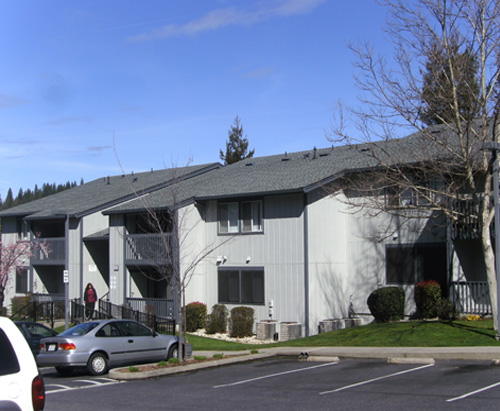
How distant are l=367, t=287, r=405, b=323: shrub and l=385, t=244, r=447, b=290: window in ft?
3.18

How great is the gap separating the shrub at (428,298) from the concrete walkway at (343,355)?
568 centimetres

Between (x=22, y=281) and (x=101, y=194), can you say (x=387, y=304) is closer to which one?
(x=101, y=194)

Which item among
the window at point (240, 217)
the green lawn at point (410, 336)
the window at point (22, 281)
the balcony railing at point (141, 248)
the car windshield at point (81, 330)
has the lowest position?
the green lawn at point (410, 336)

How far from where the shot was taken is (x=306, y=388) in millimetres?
13648

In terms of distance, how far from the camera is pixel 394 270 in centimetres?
2648

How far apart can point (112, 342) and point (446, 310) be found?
11908 millimetres

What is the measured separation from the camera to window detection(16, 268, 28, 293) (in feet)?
127

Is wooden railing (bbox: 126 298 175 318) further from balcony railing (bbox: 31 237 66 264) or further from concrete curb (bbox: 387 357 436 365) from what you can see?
concrete curb (bbox: 387 357 436 365)

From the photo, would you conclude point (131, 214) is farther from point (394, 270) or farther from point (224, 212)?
point (394, 270)

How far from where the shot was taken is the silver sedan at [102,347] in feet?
55.9

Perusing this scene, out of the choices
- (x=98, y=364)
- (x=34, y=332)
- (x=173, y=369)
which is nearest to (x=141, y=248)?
(x=34, y=332)

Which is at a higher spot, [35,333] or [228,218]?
[228,218]

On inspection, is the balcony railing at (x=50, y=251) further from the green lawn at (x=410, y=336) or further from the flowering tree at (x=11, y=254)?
the green lawn at (x=410, y=336)

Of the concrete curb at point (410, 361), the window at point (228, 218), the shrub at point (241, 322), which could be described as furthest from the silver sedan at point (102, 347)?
the window at point (228, 218)
